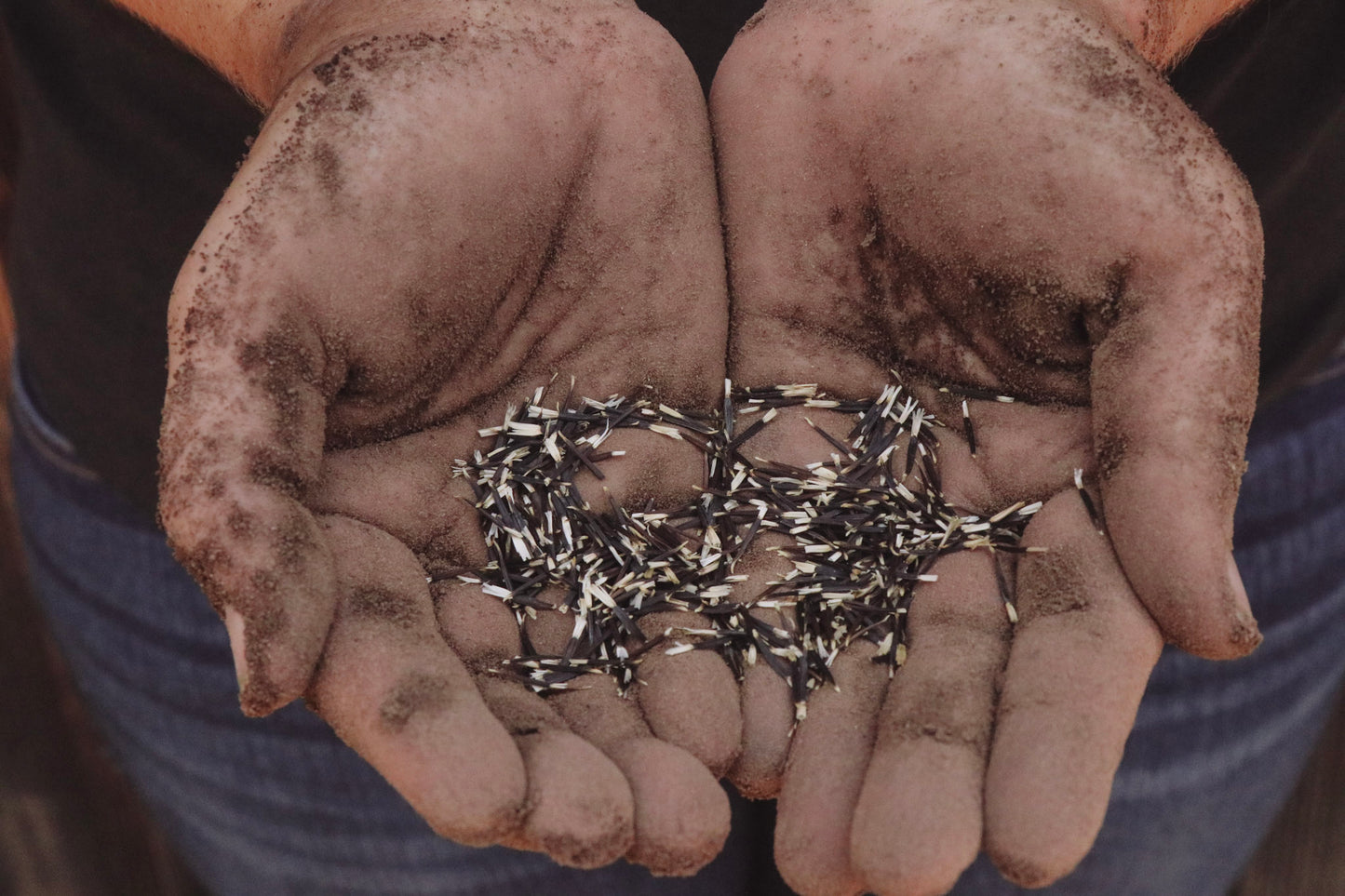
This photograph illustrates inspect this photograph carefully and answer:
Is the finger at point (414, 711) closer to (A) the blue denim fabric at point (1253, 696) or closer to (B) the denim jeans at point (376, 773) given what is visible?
(B) the denim jeans at point (376, 773)

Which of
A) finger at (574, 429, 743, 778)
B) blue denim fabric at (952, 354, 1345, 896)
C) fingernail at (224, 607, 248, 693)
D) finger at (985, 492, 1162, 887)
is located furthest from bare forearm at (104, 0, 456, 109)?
blue denim fabric at (952, 354, 1345, 896)

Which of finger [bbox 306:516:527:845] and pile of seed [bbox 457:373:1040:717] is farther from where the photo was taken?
pile of seed [bbox 457:373:1040:717]

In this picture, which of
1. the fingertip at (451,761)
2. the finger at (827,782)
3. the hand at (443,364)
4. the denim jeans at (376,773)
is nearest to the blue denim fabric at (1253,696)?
the denim jeans at (376,773)

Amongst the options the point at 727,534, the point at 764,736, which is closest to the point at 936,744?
the point at 764,736

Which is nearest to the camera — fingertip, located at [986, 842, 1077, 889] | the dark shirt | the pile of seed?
fingertip, located at [986, 842, 1077, 889]

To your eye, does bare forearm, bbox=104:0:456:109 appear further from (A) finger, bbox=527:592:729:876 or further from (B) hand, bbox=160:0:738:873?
(A) finger, bbox=527:592:729:876

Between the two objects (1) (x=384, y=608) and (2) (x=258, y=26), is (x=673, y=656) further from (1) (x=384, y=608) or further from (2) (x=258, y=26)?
(2) (x=258, y=26)
